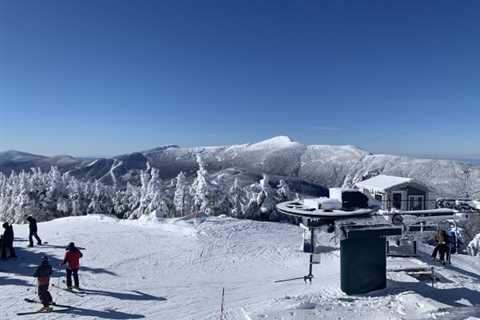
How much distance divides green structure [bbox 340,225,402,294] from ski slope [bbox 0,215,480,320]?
1.35 ft

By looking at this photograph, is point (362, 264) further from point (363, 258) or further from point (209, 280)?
point (209, 280)

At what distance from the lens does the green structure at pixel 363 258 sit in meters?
11.5

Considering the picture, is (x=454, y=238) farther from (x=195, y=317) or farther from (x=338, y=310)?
(x=195, y=317)

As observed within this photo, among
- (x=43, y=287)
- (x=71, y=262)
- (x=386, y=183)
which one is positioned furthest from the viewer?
(x=386, y=183)

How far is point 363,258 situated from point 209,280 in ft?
19.0

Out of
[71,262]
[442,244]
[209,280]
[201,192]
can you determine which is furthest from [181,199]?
[442,244]

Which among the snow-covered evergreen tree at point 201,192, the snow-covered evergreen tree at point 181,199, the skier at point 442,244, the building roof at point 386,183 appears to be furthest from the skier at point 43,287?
the snow-covered evergreen tree at point 181,199

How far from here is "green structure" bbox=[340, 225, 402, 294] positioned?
37.8 ft

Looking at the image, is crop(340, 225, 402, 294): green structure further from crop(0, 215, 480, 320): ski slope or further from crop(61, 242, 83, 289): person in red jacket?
crop(61, 242, 83, 289): person in red jacket

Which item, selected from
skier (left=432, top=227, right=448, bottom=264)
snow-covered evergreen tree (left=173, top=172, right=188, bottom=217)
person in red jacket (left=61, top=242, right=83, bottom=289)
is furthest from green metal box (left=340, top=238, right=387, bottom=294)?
snow-covered evergreen tree (left=173, top=172, right=188, bottom=217)

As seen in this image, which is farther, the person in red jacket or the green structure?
the green structure

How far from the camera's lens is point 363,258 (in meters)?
11.8

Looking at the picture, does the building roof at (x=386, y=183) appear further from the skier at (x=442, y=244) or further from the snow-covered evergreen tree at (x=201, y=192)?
the snow-covered evergreen tree at (x=201, y=192)

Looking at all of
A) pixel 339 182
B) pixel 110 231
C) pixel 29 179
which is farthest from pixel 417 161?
pixel 110 231
